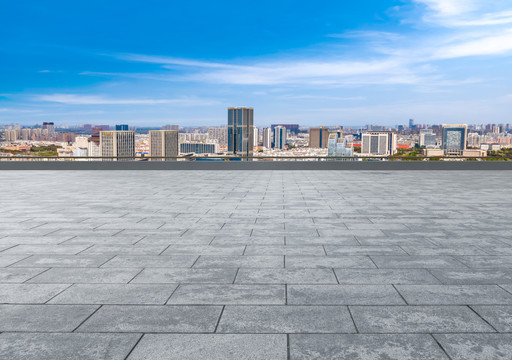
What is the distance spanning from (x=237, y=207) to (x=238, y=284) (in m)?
5.17

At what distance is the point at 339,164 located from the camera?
74.4 feet

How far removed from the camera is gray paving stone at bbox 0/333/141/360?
2.85 metres

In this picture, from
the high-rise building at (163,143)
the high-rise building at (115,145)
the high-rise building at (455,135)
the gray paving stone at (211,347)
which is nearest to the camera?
the gray paving stone at (211,347)

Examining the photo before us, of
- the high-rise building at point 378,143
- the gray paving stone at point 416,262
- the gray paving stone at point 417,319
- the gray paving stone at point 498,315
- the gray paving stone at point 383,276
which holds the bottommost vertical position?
the gray paving stone at point 417,319

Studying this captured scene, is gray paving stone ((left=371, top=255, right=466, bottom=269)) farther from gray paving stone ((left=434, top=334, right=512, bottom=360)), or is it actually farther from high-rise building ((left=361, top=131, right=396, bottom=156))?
high-rise building ((left=361, top=131, right=396, bottom=156))

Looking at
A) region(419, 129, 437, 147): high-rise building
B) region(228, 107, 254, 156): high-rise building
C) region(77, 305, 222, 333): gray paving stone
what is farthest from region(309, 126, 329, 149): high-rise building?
region(77, 305, 222, 333): gray paving stone

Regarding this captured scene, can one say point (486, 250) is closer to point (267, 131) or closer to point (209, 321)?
point (209, 321)

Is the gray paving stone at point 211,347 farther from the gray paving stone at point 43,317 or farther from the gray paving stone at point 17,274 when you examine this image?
the gray paving stone at point 17,274

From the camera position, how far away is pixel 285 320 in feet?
11.2

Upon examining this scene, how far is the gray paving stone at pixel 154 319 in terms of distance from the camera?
3264mm

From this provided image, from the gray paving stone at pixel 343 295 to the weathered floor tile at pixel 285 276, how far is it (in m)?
0.18

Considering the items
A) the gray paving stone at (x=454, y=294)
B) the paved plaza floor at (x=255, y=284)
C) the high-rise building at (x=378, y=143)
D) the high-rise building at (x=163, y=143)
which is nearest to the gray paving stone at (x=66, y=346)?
the paved plaza floor at (x=255, y=284)

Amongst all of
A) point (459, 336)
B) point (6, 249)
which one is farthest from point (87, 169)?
point (459, 336)

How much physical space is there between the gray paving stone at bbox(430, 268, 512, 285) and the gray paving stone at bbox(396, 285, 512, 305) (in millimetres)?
157
